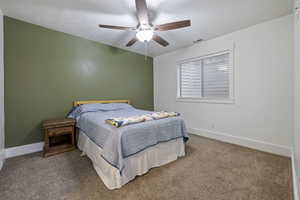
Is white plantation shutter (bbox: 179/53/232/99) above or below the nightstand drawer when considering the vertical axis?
above

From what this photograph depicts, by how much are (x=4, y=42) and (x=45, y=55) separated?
55 cm

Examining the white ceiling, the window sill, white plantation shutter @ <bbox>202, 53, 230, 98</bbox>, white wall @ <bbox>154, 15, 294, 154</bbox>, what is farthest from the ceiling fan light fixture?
the window sill

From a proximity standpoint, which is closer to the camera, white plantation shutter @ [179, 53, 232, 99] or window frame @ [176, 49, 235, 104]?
window frame @ [176, 49, 235, 104]

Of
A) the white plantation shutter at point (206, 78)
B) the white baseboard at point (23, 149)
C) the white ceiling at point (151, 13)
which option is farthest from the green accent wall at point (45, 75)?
the white plantation shutter at point (206, 78)

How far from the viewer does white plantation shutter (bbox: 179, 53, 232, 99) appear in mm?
3008

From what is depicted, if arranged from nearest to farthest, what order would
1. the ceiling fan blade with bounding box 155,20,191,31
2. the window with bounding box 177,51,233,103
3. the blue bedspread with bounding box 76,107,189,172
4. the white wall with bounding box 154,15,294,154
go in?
the blue bedspread with bounding box 76,107,189,172
the ceiling fan blade with bounding box 155,20,191,31
the white wall with bounding box 154,15,294,154
the window with bounding box 177,51,233,103

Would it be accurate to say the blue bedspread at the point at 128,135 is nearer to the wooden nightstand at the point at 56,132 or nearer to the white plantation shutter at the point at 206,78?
the wooden nightstand at the point at 56,132

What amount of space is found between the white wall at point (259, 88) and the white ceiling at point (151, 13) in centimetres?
26

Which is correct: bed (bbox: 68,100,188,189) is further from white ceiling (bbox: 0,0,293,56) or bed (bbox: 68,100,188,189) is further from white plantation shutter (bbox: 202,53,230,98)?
white ceiling (bbox: 0,0,293,56)

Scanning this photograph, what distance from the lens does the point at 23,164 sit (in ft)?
6.55

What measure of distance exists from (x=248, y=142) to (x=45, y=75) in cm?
424

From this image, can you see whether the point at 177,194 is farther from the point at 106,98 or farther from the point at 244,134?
the point at 106,98

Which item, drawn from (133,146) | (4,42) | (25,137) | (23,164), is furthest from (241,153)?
(4,42)

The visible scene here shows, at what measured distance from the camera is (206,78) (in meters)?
3.38
